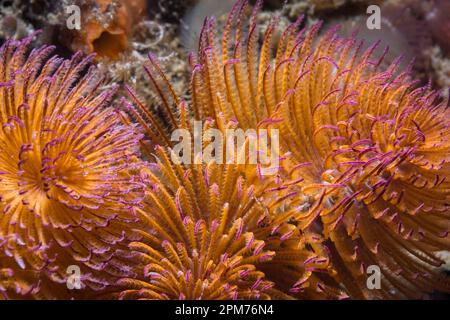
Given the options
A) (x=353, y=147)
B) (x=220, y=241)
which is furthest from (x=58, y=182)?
(x=353, y=147)

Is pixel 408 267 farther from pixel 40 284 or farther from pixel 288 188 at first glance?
pixel 40 284

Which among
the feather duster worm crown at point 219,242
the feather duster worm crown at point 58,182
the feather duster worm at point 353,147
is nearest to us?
the feather duster worm crown at point 58,182

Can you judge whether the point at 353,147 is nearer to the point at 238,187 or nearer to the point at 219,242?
the point at 238,187

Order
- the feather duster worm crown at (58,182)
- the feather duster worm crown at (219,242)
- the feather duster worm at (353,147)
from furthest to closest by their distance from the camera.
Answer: the feather duster worm at (353,147), the feather duster worm crown at (219,242), the feather duster worm crown at (58,182)

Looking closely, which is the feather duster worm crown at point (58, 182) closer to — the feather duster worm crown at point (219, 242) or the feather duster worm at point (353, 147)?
the feather duster worm crown at point (219, 242)

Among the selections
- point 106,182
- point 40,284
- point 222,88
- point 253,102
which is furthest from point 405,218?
point 40,284

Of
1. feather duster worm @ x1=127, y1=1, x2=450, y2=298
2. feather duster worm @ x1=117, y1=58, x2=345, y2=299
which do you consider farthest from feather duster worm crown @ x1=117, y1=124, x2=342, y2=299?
feather duster worm @ x1=127, y1=1, x2=450, y2=298

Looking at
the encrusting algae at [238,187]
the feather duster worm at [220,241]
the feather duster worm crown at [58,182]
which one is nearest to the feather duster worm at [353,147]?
the encrusting algae at [238,187]
